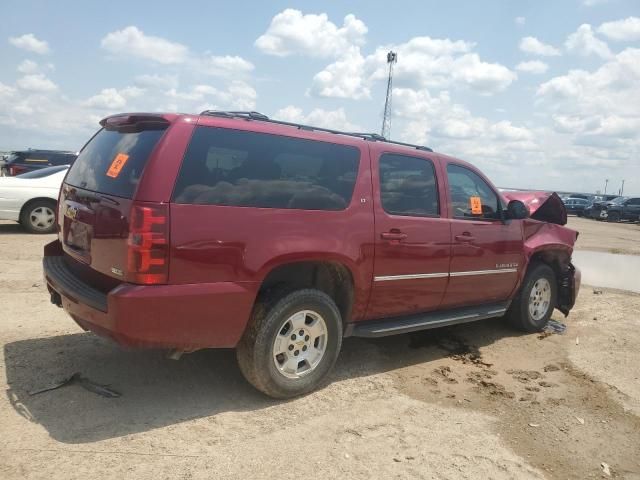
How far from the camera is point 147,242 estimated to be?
10.5 ft

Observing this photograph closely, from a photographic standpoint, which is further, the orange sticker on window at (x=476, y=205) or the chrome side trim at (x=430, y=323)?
the orange sticker on window at (x=476, y=205)

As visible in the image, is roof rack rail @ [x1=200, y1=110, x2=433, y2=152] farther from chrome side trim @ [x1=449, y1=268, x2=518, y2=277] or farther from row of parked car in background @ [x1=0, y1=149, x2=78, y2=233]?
row of parked car in background @ [x1=0, y1=149, x2=78, y2=233]

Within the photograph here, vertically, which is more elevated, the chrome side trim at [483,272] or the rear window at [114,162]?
the rear window at [114,162]

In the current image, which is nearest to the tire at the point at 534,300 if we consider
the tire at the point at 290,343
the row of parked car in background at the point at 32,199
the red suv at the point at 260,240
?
the red suv at the point at 260,240

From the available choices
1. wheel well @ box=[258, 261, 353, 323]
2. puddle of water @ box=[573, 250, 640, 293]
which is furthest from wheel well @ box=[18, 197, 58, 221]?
puddle of water @ box=[573, 250, 640, 293]

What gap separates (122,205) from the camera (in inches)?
130

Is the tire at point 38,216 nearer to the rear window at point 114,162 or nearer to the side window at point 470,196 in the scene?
the rear window at point 114,162

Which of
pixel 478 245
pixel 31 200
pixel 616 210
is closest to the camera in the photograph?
pixel 478 245

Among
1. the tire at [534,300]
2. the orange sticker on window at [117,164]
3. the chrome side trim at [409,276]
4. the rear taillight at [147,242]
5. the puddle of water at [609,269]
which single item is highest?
the orange sticker on window at [117,164]

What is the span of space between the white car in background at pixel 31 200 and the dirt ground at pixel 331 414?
17.8ft

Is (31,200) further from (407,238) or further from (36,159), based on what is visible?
(407,238)

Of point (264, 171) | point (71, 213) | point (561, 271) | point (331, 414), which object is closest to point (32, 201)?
point (71, 213)

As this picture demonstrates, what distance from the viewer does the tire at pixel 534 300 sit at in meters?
6.21

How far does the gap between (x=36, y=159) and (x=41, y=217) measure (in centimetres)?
711
